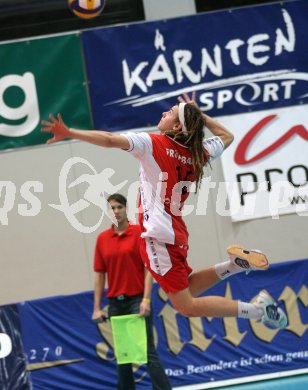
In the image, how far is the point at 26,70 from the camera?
9.84m

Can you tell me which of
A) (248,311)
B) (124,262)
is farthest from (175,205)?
(124,262)

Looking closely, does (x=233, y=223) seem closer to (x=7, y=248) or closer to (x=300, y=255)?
(x=300, y=255)

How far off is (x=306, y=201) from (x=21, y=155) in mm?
3597

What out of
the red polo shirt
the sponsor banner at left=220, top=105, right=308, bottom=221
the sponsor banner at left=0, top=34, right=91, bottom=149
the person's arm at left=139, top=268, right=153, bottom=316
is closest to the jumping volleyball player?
the person's arm at left=139, top=268, right=153, bottom=316

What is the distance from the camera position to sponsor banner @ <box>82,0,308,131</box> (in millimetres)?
9922

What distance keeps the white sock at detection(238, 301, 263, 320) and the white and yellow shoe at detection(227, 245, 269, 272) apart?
0.30 meters

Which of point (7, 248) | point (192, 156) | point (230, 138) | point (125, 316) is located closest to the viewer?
point (192, 156)

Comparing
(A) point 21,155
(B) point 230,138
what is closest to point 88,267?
(A) point 21,155

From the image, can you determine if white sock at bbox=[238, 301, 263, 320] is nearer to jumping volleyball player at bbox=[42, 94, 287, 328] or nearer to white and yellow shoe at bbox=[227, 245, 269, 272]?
jumping volleyball player at bbox=[42, 94, 287, 328]

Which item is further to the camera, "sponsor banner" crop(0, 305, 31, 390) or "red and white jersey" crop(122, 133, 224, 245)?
"sponsor banner" crop(0, 305, 31, 390)

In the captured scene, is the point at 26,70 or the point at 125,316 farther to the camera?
the point at 26,70

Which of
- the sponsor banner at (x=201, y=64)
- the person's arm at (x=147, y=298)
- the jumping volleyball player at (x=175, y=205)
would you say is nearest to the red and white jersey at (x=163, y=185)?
the jumping volleyball player at (x=175, y=205)

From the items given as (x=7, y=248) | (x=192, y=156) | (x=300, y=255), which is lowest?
(x=300, y=255)

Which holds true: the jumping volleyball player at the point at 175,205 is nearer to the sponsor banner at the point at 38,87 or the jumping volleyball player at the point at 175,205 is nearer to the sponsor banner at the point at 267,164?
the sponsor banner at the point at 267,164
